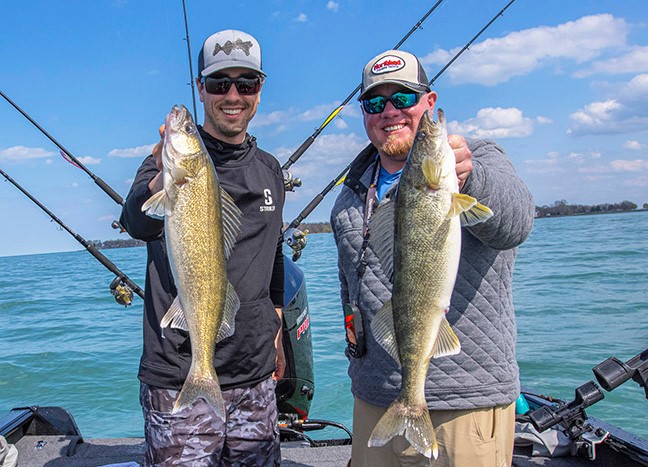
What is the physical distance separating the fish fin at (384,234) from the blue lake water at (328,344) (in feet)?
23.5

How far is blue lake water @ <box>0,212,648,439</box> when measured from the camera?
9866 mm

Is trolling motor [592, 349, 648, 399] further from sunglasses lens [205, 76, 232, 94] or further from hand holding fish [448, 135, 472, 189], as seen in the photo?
sunglasses lens [205, 76, 232, 94]

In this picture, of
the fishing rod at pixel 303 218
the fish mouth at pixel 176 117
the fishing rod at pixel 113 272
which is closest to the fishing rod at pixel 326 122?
the fishing rod at pixel 303 218

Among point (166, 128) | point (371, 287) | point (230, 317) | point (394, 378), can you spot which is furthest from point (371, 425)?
point (166, 128)

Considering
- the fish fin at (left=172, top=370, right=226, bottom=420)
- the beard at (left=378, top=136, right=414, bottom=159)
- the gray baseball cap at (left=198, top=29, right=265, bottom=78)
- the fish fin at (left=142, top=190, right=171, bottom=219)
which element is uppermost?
the gray baseball cap at (left=198, top=29, right=265, bottom=78)

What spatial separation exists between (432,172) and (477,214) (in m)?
0.25

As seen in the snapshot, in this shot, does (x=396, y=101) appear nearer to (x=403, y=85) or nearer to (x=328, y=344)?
(x=403, y=85)

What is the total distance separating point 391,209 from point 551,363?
10332 millimetres

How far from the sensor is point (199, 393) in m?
2.57

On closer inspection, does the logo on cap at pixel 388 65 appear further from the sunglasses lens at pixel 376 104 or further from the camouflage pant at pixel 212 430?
the camouflage pant at pixel 212 430

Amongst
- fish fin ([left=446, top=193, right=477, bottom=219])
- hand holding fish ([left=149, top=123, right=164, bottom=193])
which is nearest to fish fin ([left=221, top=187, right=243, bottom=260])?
hand holding fish ([left=149, top=123, right=164, bottom=193])

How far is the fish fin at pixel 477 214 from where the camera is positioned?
2172mm

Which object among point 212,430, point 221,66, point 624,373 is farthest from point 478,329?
point 221,66

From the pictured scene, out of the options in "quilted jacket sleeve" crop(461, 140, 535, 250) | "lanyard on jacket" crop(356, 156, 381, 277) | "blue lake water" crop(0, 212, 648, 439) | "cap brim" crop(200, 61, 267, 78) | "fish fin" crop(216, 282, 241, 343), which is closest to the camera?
"quilted jacket sleeve" crop(461, 140, 535, 250)
